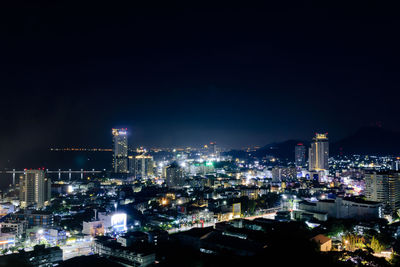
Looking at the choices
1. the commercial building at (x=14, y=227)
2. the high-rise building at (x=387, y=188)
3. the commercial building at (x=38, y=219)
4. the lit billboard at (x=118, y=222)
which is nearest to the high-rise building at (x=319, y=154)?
the high-rise building at (x=387, y=188)

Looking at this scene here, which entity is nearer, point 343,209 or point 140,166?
point 343,209

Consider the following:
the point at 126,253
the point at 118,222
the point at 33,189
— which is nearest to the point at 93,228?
the point at 118,222

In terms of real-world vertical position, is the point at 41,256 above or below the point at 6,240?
above

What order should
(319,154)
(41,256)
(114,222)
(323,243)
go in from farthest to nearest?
(319,154), (114,222), (323,243), (41,256)

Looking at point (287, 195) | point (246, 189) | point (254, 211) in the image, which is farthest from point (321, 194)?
point (254, 211)

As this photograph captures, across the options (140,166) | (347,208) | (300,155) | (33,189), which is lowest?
(347,208)

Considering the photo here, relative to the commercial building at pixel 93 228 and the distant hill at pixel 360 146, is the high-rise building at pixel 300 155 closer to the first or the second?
the distant hill at pixel 360 146

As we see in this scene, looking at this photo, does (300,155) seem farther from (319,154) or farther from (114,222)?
(114,222)

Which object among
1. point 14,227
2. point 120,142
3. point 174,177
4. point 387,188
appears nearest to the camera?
point 14,227

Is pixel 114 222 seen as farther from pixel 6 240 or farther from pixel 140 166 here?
pixel 140 166

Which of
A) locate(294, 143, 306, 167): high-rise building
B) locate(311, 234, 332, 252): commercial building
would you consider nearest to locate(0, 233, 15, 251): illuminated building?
locate(311, 234, 332, 252): commercial building
